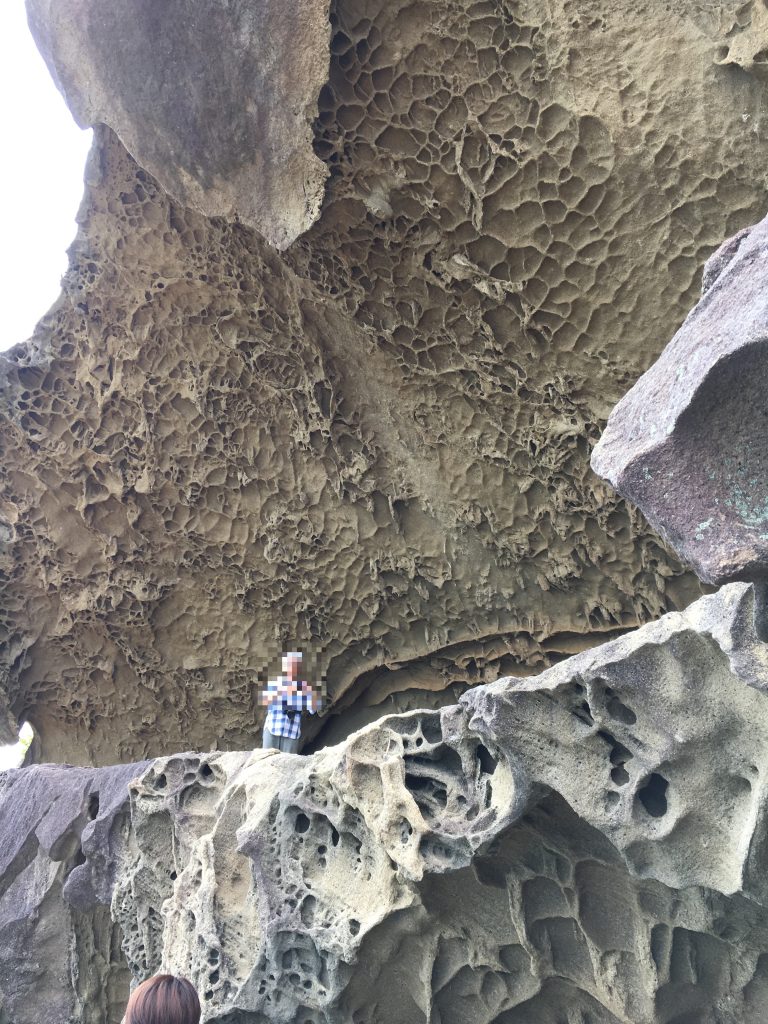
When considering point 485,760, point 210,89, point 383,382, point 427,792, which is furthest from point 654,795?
point 210,89

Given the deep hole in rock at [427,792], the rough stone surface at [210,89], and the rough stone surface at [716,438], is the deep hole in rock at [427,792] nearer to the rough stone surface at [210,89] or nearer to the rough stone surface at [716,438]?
the rough stone surface at [716,438]

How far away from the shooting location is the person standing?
3.65 meters

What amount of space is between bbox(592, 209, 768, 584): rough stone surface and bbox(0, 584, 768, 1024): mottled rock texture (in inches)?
8.1

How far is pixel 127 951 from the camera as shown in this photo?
268 centimetres

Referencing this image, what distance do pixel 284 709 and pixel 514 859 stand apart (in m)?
2.15

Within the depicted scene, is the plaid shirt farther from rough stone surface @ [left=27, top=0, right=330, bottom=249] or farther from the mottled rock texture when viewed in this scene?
rough stone surface @ [left=27, top=0, right=330, bottom=249]

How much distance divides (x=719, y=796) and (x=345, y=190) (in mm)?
2294

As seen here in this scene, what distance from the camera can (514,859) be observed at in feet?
6.38

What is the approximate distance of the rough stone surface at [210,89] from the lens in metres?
2.73

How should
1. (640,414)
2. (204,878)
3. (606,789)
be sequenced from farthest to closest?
1. (204,878)
2. (606,789)
3. (640,414)

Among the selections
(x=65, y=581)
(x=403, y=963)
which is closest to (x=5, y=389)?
(x=65, y=581)

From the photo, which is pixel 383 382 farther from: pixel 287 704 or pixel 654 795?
pixel 654 795

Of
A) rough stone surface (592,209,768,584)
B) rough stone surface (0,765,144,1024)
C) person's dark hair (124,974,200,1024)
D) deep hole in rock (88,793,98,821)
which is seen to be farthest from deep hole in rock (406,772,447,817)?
deep hole in rock (88,793,98,821)

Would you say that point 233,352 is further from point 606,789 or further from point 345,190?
point 606,789
